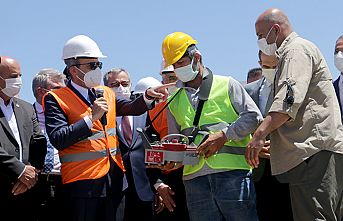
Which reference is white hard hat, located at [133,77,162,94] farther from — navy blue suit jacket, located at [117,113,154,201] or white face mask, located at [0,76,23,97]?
white face mask, located at [0,76,23,97]

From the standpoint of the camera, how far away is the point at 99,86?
5.40 metres

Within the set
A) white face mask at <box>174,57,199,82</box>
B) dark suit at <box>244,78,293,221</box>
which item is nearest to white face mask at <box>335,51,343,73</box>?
dark suit at <box>244,78,293,221</box>

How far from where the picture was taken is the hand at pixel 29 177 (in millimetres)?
5062

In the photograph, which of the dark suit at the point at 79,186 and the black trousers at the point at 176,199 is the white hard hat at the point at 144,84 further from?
the dark suit at the point at 79,186

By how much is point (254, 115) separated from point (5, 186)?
102 inches

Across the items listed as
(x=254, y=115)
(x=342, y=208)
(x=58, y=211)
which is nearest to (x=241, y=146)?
(x=254, y=115)

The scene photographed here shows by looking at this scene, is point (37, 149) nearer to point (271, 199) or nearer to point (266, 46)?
point (271, 199)

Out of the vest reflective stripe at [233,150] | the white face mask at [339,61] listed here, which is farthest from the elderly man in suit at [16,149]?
the white face mask at [339,61]

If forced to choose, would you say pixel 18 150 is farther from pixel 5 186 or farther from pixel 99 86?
pixel 99 86

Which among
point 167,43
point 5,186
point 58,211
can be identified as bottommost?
point 58,211

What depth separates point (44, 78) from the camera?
729 cm

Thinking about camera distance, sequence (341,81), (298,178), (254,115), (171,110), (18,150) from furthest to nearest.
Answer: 1. (341,81)
2. (18,150)
3. (171,110)
4. (254,115)
5. (298,178)

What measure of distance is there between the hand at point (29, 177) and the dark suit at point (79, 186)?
15.0 inches

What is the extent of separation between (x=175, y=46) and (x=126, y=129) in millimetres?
1397
